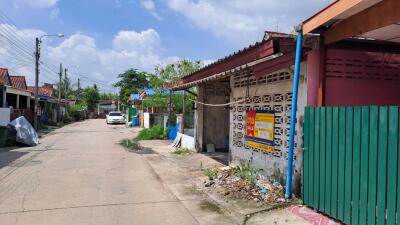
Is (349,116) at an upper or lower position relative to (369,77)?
lower

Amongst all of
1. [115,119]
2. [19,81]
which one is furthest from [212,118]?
[19,81]

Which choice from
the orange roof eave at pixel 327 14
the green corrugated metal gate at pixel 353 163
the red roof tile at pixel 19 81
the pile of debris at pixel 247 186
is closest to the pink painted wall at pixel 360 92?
the green corrugated metal gate at pixel 353 163

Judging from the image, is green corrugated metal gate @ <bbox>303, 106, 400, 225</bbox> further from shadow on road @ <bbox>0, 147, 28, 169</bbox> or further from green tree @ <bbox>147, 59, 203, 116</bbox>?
green tree @ <bbox>147, 59, 203, 116</bbox>

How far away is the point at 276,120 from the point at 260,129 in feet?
2.97

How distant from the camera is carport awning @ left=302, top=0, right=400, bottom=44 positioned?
5.74 m

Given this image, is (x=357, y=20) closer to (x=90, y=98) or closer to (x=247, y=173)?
(x=247, y=173)

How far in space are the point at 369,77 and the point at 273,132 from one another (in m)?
2.39

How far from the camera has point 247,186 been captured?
898 cm

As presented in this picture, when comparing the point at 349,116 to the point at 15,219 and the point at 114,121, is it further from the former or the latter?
the point at 114,121

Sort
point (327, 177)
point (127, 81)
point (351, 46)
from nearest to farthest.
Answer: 1. point (327, 177)
2. point (351, 46)
3. point (127, 81)

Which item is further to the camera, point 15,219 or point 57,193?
point 57,193

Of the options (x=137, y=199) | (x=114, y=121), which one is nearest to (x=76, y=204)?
(x=137, y=199)

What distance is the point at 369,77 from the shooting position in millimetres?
7887

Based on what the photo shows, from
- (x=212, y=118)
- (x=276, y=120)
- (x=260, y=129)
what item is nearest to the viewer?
(x=276, y=120)
